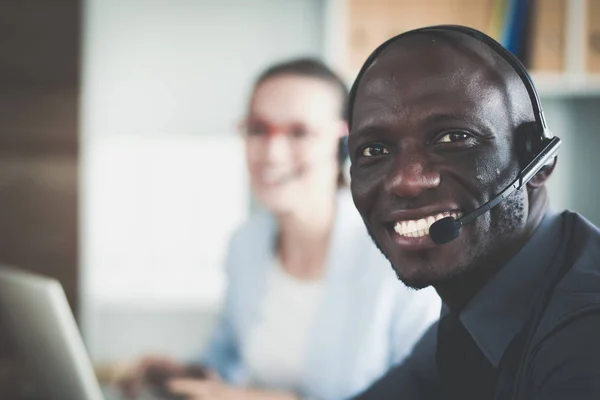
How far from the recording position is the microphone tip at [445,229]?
52 centimetres

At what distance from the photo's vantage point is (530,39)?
2477 millimetres

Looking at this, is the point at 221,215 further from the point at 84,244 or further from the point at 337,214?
the point at 337,214

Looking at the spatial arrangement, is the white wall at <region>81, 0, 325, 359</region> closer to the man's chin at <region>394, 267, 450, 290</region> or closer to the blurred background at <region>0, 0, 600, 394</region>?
the blurred background at <region>0, 0, 600, 394</region>

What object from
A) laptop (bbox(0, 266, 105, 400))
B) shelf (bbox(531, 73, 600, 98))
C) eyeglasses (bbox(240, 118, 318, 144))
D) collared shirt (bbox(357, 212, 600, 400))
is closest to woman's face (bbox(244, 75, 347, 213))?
eyeglasses (bbox(240, 118, 318, 144))

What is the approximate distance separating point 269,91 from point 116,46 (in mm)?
1602

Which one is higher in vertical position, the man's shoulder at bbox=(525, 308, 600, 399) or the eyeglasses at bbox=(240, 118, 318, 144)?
the man's shoulder at bbox=(525, 308, 600, 399)

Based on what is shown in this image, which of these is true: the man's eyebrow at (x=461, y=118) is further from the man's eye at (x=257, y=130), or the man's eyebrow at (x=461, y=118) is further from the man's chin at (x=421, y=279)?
the man's eye at (x=257, y=130)

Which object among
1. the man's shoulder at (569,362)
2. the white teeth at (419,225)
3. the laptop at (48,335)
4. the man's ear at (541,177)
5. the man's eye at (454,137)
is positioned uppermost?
the man's eye at (454,137)

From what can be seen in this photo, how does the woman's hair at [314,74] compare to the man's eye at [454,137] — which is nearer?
the man's eye at [454,137]

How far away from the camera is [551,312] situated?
52 cm

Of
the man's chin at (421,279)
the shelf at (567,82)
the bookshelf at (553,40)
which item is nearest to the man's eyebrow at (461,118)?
the man's chin at (421,279)

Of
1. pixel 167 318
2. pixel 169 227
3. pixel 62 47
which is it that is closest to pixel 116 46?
pixel 62 47

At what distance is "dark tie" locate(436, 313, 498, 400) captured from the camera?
0.58 meters

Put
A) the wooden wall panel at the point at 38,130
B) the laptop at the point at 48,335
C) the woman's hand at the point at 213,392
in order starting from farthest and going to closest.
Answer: the wooden wall panel at the point at 38,130 < the woman's hand at the point at 213,392 < the laptop at the point at 48,335
